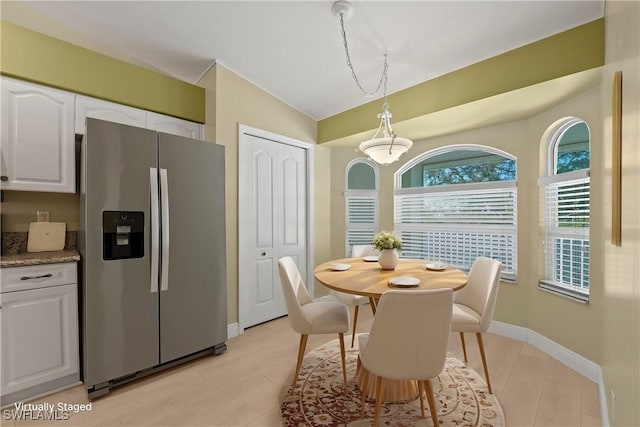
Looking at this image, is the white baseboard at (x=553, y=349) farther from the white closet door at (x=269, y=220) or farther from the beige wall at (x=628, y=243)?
the white closet door at (x=269, y=220)

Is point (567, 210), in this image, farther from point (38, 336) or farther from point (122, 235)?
point (38, 336)

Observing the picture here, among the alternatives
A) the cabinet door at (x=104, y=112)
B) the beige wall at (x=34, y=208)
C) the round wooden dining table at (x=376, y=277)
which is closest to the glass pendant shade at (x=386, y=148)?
the round wooden dining table at (x=376, y=277)

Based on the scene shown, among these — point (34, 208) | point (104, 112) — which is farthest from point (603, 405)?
point (34, 208)

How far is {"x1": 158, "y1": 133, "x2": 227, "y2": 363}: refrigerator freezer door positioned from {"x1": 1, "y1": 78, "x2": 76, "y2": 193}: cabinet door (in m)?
0.81

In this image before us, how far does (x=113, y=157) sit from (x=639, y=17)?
2797 mm

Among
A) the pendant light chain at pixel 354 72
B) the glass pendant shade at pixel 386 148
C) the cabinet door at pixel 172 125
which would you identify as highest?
the pendant light chain at pixel 354 72

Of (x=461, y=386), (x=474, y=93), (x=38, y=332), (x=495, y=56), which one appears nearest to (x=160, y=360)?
(x=38, y=332)

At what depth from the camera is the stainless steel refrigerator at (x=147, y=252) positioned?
2.00 metres

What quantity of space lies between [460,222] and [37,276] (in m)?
3.93

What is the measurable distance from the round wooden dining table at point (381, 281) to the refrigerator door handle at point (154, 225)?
126 centimetres

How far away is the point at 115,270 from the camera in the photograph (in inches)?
81.5

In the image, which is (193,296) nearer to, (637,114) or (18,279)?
(18,279)

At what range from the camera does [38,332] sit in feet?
6.46

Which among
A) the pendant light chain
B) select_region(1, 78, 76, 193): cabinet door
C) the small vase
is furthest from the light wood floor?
the pendant light chain
